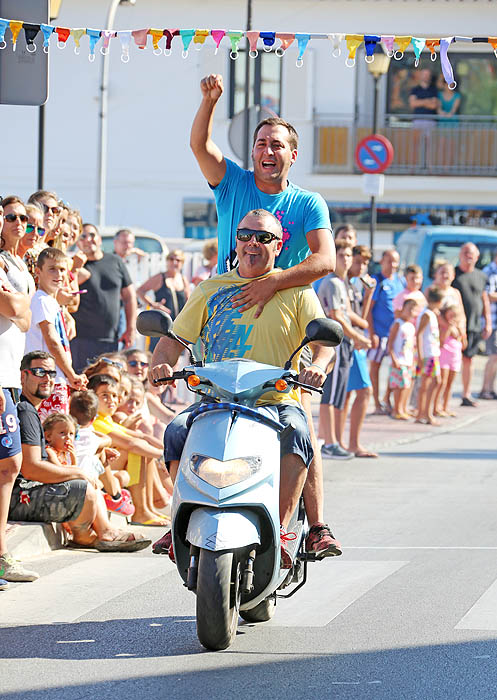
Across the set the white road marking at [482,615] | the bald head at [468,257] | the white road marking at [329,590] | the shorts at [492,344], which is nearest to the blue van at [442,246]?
the shorts at [492,344]

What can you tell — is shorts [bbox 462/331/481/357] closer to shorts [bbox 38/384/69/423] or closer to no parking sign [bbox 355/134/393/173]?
no parking sign [bbox 355/134/393/173]

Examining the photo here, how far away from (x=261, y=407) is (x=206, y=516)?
58 centimetres

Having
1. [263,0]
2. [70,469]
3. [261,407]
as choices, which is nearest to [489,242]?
Answer: [263,0]

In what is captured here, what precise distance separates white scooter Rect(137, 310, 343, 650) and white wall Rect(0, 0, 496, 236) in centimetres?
3014

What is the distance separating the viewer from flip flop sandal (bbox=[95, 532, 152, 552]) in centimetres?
876

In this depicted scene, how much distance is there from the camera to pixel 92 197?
3647 cm

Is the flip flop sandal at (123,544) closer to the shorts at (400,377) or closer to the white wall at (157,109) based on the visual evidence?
the shorts at (400,377)

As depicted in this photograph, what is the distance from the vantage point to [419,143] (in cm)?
3759

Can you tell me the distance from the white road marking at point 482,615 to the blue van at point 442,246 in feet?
72.9

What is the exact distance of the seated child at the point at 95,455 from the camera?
29.8ft

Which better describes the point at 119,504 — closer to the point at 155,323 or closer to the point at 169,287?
the point at 155,323

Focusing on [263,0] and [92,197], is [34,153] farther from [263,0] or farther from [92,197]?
[263,0]

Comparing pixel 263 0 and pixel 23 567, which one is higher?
pixel 263 0

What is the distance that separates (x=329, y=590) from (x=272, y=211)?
6.43 ft
